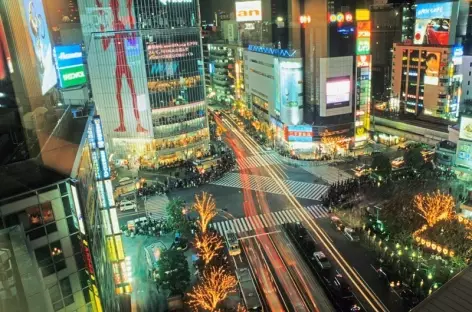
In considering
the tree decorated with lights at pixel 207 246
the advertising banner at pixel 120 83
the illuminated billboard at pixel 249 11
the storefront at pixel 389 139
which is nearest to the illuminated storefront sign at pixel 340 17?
the storefront at pixel 389 139

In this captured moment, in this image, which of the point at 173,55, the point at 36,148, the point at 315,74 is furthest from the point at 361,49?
the point at 36,148

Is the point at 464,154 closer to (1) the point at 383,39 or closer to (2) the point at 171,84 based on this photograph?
(2) the point at 171,84

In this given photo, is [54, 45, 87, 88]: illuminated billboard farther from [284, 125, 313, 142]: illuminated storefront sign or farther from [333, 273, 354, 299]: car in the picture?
[284, 125, 313, 142]: illuminated storefront sign

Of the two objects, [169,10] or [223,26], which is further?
[223,26]

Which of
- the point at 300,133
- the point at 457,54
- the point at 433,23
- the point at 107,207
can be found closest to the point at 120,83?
the point at 300,133

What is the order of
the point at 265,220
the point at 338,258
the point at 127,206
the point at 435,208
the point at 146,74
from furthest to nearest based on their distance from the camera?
1. the point at 146,74
2. the point at 127,206
3. the point at 265,220
4. the point at 435,208
5. the point at 338,258

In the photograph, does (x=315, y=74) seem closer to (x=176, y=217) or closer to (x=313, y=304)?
(x=176, y=217)
